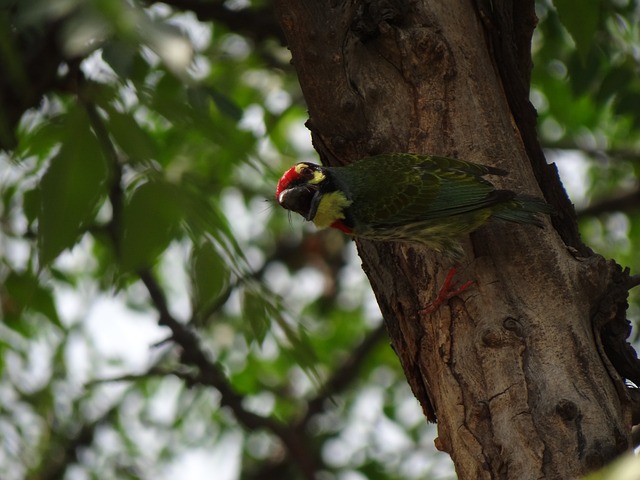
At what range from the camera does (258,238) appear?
8.01 metres

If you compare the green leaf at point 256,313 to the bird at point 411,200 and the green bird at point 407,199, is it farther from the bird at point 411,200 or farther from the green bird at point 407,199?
the green bird at point 407,199

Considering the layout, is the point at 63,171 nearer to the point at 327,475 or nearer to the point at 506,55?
the point at 506,55

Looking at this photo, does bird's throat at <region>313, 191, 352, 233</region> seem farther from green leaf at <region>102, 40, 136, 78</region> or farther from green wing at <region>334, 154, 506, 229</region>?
green leaf at <region>102, 40, 136, 78</region>

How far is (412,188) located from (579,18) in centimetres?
150

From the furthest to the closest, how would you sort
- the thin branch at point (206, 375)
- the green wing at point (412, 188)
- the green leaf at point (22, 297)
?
the thin branch at point (206, 375), the green leaf at point (22, 297), the green wing at point (412, 188)

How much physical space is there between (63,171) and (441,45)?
1.91m

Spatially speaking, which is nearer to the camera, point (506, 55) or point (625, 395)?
point (625, 395)

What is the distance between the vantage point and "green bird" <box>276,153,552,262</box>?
9.67ft

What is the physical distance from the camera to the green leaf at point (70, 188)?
1.21m

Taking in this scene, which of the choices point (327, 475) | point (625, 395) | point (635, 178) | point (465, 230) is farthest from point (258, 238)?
point (625, 395)

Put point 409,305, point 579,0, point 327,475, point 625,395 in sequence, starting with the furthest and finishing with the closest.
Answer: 1. point 327,475
2. point 409,305
3. point 625,395
4. point 579,0

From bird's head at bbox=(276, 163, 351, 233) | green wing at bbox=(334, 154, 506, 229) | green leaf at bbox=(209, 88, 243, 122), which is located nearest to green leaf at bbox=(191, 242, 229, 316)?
green wing at bbox=(334, 154, 506, 229)

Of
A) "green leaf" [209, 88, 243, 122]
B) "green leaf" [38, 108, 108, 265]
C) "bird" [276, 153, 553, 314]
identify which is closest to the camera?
"green leaf" [38, 108, 108, 265]

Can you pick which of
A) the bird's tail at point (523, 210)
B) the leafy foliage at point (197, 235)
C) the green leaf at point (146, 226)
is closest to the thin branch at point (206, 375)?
the leafy foliage at point (197, 235)
